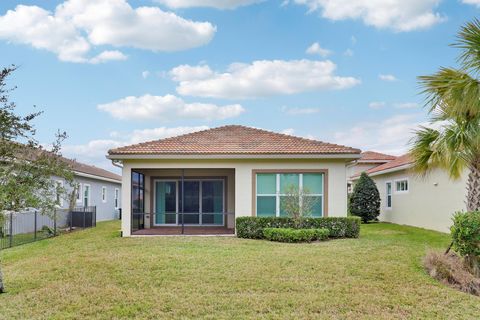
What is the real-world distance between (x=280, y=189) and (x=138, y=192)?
20.8 ft

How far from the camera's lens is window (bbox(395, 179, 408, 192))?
73.9 feet

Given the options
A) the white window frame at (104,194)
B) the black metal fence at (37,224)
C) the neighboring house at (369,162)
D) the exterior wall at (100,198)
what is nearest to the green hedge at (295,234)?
the black metal fence at (37,224)

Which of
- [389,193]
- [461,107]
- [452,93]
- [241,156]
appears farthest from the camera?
[389,193]

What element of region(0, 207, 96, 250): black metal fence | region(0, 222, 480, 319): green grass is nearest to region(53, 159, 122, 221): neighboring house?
region(0, 207, 96, 250): black metal fence

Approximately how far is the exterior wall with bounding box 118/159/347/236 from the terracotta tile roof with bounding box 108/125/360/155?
1.56 feet

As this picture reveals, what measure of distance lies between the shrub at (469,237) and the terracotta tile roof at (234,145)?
6.81 meters

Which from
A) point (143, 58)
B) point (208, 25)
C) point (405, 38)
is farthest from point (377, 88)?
point (143, 58)

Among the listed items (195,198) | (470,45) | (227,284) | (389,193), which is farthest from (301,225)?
(389,193)

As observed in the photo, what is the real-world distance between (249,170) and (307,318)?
10.2 m

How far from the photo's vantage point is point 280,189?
16.5m

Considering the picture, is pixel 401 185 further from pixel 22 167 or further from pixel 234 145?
pixel 22 167

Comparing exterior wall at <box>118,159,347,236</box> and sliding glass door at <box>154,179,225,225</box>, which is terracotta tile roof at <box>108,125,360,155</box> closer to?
exterior wall at <box>118,159,347,236</box>

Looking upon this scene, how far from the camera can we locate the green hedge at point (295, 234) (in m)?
14.4

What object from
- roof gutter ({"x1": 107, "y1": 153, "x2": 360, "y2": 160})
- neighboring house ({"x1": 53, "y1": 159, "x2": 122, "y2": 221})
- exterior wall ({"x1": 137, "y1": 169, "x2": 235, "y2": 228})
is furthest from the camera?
neighboring house ({"x1": 53, "y1": 159, "x2": 122, "y2": 221})
